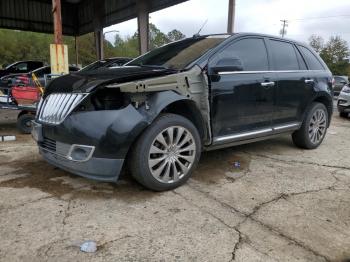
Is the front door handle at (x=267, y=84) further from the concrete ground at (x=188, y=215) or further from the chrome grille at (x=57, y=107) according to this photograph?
the chrome grille at (x=57, y=107)

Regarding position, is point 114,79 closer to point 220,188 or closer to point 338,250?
point 220,188

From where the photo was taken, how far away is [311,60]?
5.57m

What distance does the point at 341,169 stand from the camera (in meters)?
4.71

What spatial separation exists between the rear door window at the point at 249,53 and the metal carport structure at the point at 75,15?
1255 centimetres

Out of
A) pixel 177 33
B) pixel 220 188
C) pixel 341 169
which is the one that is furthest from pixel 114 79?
pixel 177 33

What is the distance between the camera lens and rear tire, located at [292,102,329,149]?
5473 millimetres

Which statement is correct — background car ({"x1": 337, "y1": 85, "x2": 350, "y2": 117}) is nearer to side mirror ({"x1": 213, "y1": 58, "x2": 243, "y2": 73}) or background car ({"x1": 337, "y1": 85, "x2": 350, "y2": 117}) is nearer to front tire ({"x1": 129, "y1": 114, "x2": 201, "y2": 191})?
side mirror ({"x1": 213, "y1": 58, "x2": 243, "y2": 73})

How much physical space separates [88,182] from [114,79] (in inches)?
49.9

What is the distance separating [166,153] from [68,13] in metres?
21.6

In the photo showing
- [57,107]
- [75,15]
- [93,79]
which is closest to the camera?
[93,79]

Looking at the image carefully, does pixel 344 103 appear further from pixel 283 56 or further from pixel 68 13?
pixel 68 13

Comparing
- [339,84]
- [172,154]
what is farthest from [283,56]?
[339,84]

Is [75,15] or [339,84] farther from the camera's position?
[75,15]

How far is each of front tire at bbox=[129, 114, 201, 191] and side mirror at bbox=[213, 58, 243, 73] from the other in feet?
2.31
